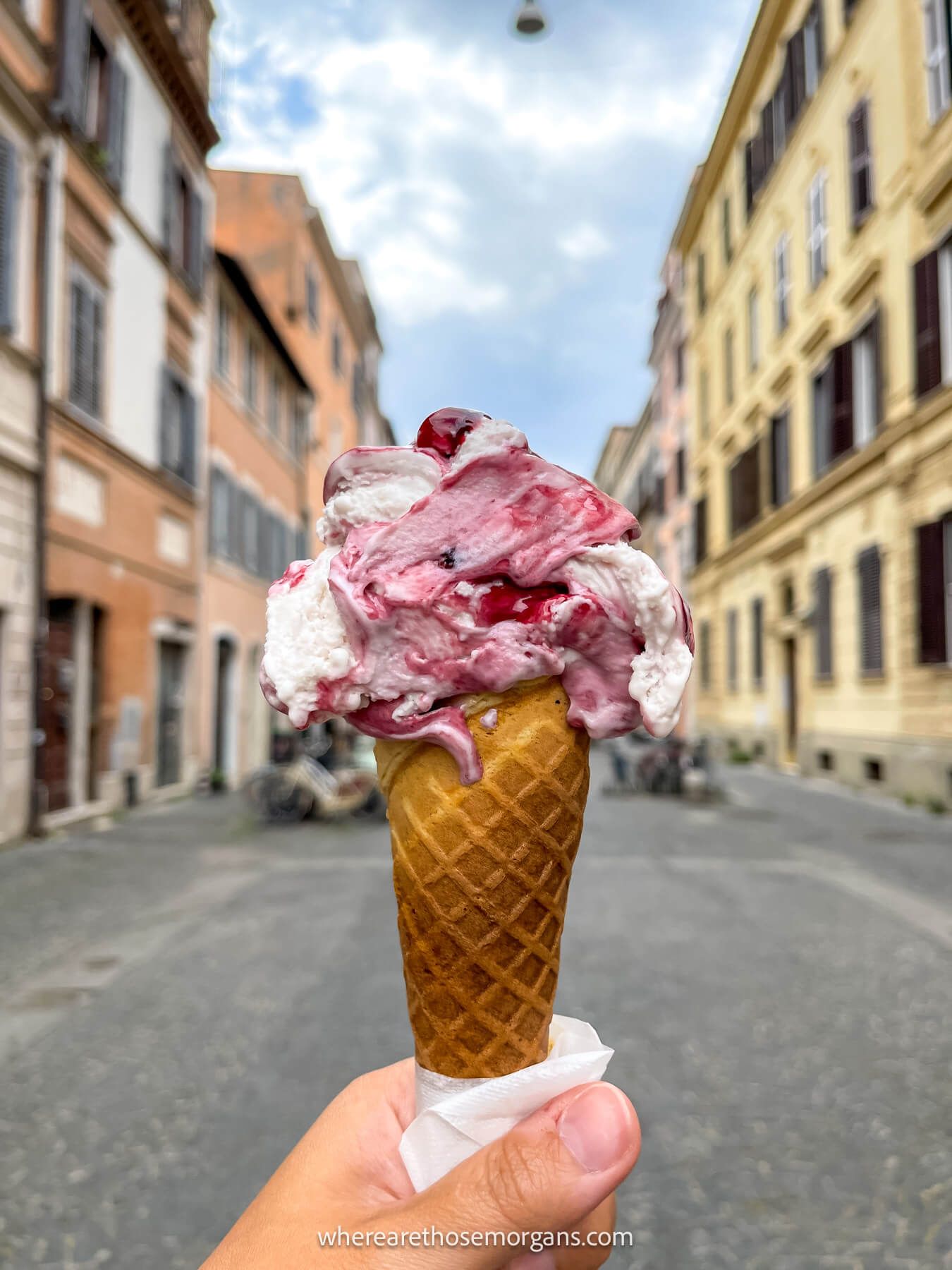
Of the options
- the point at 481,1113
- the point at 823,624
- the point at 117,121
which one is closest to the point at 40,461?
the point at 117,121

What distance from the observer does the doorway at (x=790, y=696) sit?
61.1 feet

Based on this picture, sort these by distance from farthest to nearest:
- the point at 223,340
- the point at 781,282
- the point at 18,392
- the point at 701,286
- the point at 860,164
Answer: the point at 701,286, the point at 781,282, the point at 223,340, the point at 860,164, the point at 18,392

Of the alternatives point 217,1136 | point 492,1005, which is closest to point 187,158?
point 217,1136

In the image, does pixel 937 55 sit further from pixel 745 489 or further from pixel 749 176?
pixel 745 489

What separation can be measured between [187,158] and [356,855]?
12201 millimetres

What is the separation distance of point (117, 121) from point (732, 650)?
17.1 meters

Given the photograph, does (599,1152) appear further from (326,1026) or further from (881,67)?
(881,67)

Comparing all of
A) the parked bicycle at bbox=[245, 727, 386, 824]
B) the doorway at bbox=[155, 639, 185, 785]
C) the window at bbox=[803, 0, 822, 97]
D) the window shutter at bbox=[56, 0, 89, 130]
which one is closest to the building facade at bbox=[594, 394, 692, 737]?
the window at bbox=[803, 0, 822, 97]

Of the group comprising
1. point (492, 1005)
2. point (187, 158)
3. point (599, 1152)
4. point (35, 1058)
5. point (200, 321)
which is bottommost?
point (35, 1058)

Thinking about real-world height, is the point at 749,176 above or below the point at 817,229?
above

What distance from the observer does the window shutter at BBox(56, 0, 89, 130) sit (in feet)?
33.9

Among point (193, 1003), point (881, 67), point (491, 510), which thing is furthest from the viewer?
point (881, 67)

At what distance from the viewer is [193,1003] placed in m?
4.80

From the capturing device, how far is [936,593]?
1166cm
